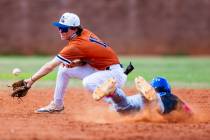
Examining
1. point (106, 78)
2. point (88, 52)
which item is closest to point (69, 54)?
point (88, 52)

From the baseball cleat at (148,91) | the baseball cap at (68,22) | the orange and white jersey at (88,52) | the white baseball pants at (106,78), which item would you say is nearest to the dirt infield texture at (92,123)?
the white baseball pants at (106,78)

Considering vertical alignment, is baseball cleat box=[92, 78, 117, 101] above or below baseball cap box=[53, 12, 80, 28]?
below

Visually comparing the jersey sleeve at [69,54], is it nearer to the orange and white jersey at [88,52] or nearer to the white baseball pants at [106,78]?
the orange and white jersey at [88,52]

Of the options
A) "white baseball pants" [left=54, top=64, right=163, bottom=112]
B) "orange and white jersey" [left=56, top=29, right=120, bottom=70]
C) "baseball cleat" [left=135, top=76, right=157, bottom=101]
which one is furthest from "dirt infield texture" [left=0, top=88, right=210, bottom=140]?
"orange and white jersey" [left=56, top=29, right=120, bottom=70]

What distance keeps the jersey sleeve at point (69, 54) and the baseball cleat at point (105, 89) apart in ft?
2.65

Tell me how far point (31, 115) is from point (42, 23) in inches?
984

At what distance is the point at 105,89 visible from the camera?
9.29 m

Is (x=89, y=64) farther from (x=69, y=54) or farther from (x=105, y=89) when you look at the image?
(x=105, y=89)

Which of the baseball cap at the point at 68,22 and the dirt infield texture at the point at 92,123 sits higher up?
the baseball cap at the point at 68,22

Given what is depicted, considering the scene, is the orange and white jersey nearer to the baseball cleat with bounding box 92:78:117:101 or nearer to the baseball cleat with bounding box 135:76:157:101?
the baseball cleat with bounding box 92:78:117:101

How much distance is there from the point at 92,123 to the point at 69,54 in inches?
44.7

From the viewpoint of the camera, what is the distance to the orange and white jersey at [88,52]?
9961mm

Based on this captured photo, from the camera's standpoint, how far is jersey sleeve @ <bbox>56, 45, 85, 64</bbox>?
9.95 meters

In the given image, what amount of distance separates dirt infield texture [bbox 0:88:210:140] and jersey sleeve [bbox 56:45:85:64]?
91 centimetres
